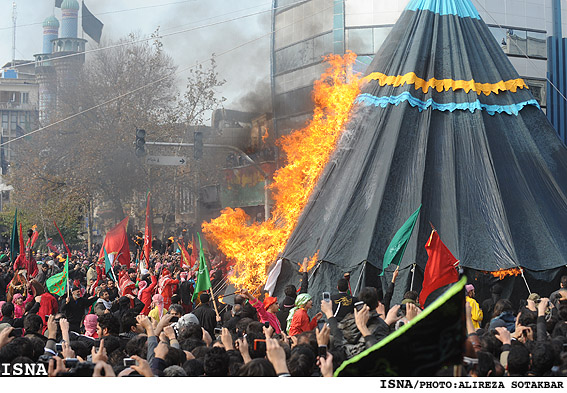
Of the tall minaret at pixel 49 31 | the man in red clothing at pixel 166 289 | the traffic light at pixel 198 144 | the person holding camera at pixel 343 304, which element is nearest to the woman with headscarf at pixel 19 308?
the man in red clothing at pixel 166 289

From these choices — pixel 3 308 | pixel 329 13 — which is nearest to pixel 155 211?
pixel 329 13

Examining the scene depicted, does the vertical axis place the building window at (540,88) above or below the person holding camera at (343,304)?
above

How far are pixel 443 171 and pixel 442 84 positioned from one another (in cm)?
216

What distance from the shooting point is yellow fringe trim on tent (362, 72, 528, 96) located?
52.3 ft

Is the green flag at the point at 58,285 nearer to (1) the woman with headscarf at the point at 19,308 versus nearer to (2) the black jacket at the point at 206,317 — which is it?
(1) the woman with headscarf at the point at 19,308

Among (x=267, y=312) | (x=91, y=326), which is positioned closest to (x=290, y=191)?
(x=267, y=312)

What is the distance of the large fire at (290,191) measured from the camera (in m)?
15.3

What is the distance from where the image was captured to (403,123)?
50.9 ft

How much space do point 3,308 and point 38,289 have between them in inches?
125

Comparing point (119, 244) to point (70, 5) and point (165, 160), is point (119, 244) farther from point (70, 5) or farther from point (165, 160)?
point (70, 5)

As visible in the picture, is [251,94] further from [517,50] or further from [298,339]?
[298,339]

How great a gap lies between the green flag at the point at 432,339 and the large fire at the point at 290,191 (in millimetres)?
11302

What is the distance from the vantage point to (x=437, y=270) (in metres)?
11.0

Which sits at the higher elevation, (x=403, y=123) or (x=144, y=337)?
(x=403, y=123)
